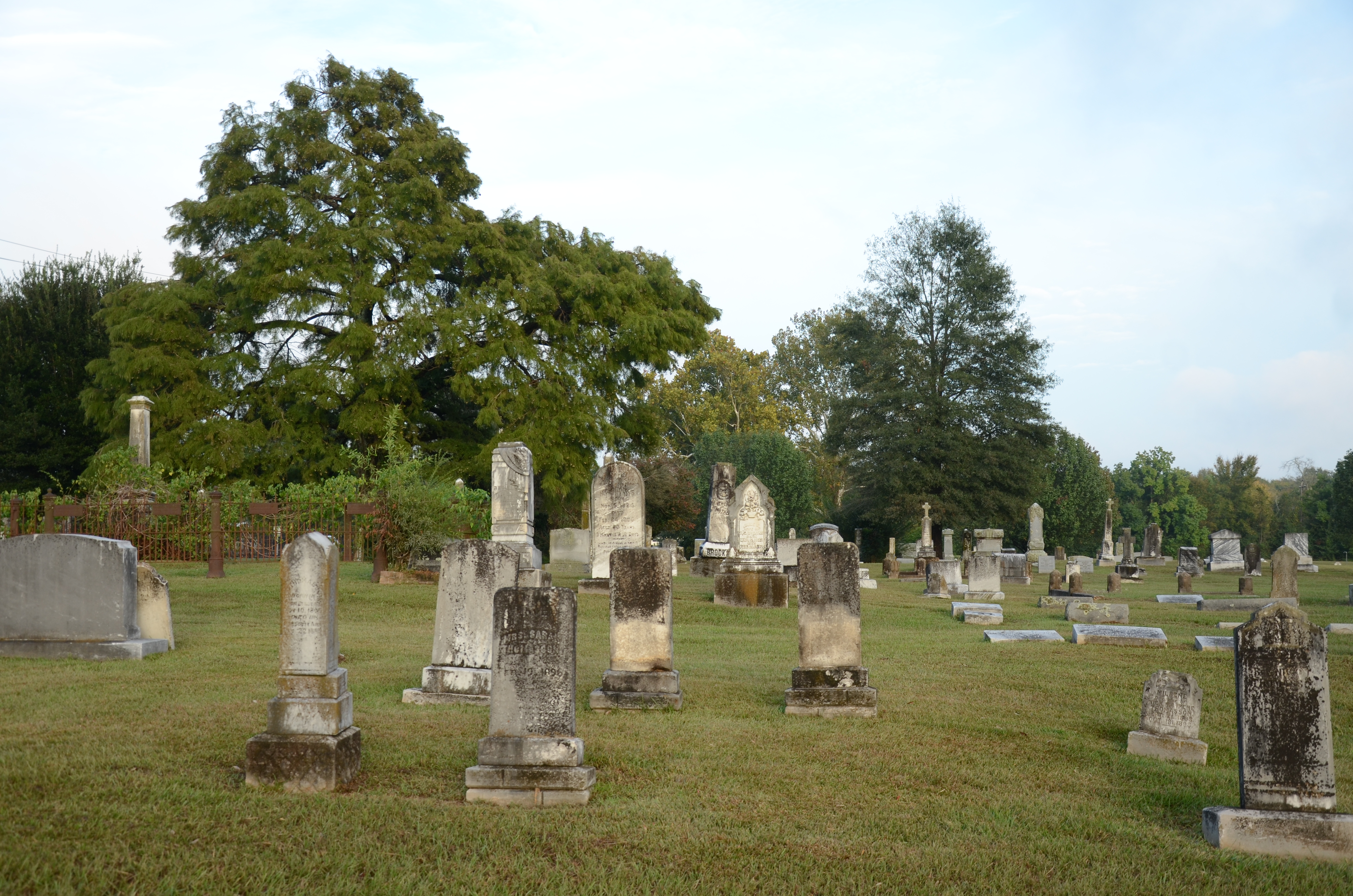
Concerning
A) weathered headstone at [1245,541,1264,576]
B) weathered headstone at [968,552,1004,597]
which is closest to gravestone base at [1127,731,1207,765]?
weathered headstone at [968,552,1004,597]

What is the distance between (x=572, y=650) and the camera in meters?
5.76

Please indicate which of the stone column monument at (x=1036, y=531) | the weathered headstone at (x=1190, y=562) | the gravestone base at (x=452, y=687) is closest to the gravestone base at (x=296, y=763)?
the gravestone base at (x=452, y=687)

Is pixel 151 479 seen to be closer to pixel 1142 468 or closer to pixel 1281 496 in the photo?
pixel 1142 468

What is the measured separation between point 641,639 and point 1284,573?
1230cm

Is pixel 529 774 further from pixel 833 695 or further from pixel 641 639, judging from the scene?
pixel 833 695

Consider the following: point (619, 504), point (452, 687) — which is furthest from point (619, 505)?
point (452, 687)

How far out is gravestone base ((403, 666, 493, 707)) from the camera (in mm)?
7875

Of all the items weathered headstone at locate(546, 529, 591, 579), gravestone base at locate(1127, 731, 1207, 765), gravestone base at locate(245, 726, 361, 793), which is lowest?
gravestone base at locate(1127, 731, 1207, 765)

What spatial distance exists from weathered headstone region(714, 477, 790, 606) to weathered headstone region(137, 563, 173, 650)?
353 inches

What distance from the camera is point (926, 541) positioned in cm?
3419

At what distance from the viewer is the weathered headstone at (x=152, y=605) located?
9641 millimetres

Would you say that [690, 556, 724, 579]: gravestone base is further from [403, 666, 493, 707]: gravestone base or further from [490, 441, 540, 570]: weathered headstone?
[403, 666, 493, 707]: gravestone base

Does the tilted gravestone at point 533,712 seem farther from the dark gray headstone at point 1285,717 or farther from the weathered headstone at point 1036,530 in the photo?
the weathered headstone at point 1036,530

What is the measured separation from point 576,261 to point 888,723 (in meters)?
24.2
